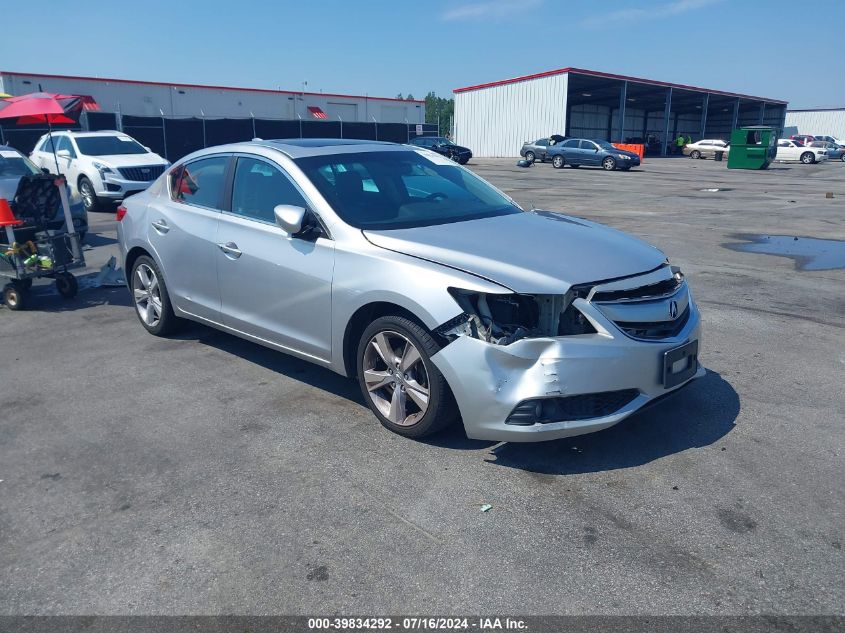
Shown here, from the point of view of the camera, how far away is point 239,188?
17.4ft

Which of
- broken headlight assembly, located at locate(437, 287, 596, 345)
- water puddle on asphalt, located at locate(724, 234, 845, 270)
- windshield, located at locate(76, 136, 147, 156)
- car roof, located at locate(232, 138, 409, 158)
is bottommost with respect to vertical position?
water puddle on asphalt, located at locate(724, 234, 845, 270)

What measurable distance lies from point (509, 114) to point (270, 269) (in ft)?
166

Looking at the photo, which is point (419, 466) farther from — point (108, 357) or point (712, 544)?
point (108, 357)

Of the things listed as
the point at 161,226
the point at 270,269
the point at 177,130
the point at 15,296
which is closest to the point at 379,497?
the point at 270,269

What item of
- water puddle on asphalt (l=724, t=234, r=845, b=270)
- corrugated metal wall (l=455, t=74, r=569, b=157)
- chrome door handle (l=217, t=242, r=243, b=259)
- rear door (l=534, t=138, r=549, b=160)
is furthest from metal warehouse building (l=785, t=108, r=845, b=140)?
chrome door handle (l=217, t=242, r=243, b=259)

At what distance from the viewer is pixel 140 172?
16094mm

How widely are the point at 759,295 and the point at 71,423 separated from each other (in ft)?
22.5

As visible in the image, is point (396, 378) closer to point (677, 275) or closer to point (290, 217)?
point (290, 217)

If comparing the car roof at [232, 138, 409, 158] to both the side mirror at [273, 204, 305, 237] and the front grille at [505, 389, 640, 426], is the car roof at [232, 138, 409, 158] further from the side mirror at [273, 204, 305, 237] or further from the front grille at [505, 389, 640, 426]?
the front grille at [505, 389, 640, 426]

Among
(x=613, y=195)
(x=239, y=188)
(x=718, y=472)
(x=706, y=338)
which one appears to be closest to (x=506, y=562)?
(x=718, y=472)

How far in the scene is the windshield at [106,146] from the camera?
1642cm

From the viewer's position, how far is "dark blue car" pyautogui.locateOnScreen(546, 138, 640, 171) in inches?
1406

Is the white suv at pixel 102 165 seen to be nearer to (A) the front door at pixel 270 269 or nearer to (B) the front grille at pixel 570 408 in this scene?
(A) the front door at pixel 270 269

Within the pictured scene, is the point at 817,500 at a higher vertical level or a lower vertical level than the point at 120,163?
lower
